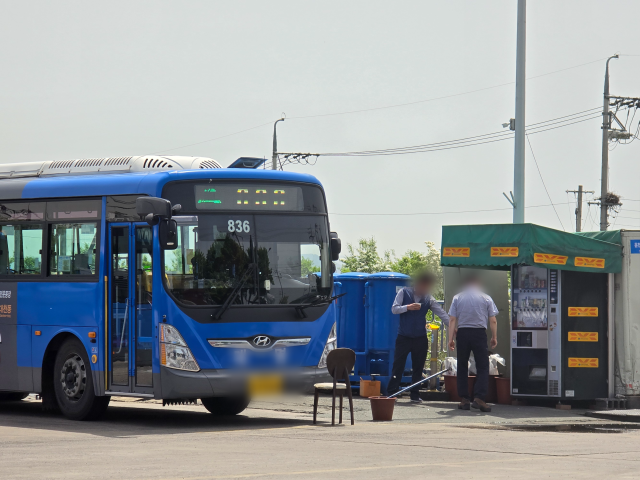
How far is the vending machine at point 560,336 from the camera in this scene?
15.7 metres

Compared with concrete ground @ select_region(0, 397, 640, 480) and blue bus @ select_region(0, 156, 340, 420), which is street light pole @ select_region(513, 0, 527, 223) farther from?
blue bus @ select_region(0, 156, 340, 420)

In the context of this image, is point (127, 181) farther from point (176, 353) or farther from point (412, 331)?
point (412, 331)

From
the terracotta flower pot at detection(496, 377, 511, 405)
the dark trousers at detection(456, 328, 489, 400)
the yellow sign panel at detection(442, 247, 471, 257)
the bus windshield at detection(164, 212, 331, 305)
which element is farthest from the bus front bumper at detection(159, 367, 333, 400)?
the terracotta flower pot at detection(496, 377, 511, 405)

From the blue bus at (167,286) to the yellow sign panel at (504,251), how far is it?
3.05 metres

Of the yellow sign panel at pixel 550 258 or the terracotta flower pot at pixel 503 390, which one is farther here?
the terracotta flower pot at pixel 503 390

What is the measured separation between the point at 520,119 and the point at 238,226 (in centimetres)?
1058

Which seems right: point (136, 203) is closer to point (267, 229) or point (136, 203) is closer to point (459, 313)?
point (267, 229)

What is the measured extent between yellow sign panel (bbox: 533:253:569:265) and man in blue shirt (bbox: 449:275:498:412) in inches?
37.1

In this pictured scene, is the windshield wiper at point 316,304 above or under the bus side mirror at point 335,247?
under

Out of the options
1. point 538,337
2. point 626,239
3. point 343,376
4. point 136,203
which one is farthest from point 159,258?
point 626,239

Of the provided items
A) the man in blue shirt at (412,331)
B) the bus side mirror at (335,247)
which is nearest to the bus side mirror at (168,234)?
the bus side mirror at (335,247)

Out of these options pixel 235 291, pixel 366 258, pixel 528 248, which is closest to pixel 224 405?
pixel 235 291

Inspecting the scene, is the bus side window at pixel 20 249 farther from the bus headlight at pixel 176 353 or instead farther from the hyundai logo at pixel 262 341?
the hyundai logo at pixel 262 341

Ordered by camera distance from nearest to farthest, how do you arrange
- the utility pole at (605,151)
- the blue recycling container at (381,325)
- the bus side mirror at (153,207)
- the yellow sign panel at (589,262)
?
1. the bus side mirror at (153,207)
2. the yellow sign panel at (589,262)
3. the blue recycling container at (381,325)
4. the utility pole at (605,151)
